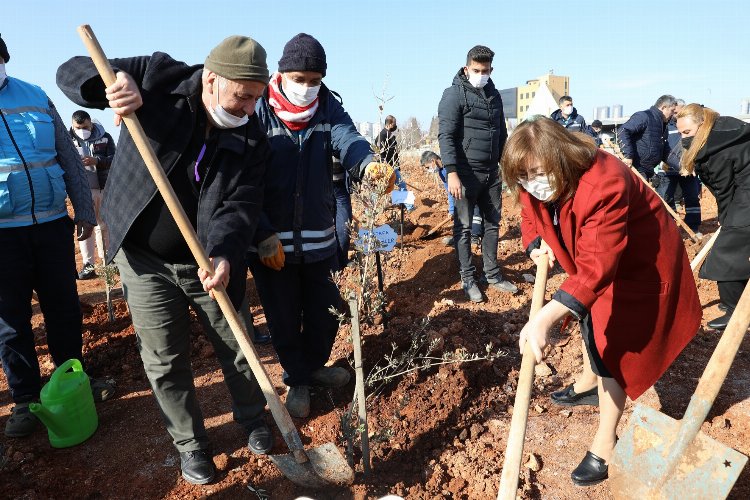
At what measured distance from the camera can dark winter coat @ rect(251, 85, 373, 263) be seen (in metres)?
2.68

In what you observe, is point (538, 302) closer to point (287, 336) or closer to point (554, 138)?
point (554, 138)

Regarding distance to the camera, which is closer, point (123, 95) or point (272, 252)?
point (123, 95)

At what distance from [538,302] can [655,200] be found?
697 millimetres

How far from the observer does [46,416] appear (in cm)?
269

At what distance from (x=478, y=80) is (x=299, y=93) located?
2.39 m

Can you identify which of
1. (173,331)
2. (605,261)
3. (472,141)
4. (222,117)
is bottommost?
(173,331)

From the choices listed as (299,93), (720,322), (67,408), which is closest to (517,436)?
(299,93)

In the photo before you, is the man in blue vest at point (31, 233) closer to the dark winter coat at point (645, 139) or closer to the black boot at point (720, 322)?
the black boot at point (720, 322)

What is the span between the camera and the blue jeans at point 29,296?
112 inches

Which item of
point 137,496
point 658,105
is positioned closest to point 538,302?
point 137,496

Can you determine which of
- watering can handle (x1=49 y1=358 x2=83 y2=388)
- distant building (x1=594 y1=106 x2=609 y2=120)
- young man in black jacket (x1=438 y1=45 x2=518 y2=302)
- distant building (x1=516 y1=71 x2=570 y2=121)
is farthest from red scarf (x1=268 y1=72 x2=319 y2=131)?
distant building (x1=594 y1=106 x2=609 y2=120)

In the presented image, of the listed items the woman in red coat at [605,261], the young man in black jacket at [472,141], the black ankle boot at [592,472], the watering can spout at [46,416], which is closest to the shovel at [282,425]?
the woman in red coat at [605,261]

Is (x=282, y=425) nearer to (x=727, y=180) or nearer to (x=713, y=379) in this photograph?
(x=713, y=379)

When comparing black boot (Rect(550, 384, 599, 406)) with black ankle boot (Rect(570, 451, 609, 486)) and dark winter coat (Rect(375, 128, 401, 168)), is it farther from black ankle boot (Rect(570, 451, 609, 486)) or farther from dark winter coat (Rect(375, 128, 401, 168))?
dark winter coat (Rect(375, 128, 401, 168))
